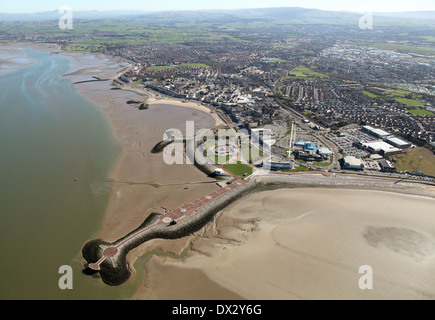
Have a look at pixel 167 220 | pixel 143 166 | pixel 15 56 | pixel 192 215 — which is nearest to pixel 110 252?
pixel 167 220

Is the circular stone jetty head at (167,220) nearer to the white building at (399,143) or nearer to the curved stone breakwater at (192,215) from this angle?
the curved stone breakwater at (192,215)

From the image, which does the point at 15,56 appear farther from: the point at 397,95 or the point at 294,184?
the point at 397,95

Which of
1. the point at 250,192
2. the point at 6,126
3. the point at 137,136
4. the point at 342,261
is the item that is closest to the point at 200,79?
the point at 137,136

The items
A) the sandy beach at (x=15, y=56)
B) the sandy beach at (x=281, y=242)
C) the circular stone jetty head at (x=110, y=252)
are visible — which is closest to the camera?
the sandy beach at (x=281, y=242)

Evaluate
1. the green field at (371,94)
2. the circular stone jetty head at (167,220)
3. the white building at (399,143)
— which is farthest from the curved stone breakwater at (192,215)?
the green field at (371,94)

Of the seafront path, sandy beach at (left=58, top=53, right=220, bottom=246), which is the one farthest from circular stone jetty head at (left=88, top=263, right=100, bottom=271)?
the seafront path

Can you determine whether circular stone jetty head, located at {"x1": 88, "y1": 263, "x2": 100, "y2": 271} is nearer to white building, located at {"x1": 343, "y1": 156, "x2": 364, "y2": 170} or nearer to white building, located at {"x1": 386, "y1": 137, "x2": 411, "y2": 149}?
white building, located at {"x1": 343, "y1": 156, "x2": 364, "y2": 170}
